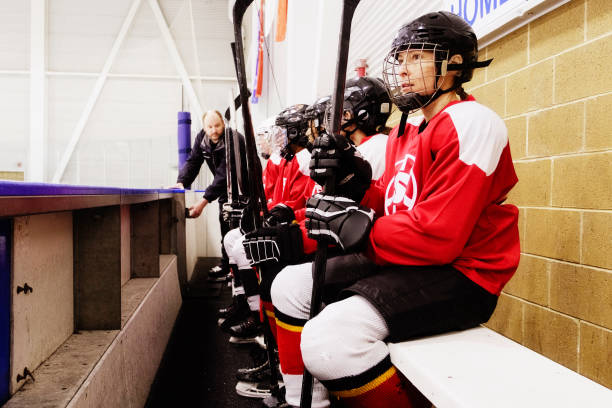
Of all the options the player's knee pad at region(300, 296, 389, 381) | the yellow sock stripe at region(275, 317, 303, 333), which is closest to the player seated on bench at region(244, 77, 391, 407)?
the yellow sock stripe at region(275, 317, 303, 333)

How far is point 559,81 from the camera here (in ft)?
4.96

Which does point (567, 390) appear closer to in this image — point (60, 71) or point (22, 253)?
point (22, 253)

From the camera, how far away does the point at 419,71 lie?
1.25 metres

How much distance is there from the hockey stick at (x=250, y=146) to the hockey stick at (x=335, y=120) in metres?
0.54

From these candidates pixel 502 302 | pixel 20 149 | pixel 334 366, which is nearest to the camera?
pixel 334 366

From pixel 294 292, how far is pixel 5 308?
0.80 meters

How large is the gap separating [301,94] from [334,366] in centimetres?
360

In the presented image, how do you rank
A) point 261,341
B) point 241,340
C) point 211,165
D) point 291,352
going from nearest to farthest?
point 291,352, point 261,341, point 241,340, point 211,165

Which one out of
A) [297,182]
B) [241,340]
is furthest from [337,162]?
[241,340]

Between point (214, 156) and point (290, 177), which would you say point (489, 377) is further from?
point (214, 156)

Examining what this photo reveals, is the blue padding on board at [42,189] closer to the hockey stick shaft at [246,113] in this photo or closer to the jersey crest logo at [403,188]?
the hockey stick shaft at [246,113]

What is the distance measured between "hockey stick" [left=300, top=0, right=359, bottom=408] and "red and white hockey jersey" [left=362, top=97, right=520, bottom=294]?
17cm

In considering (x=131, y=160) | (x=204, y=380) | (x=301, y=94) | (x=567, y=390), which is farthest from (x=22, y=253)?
(x=131, y=160)

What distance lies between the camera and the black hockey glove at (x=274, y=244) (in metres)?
1.64
